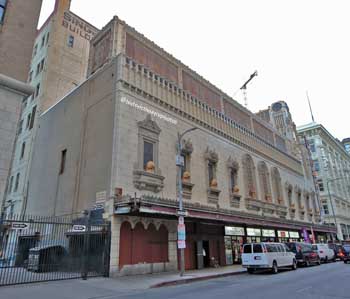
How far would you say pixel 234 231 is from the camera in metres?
26.4

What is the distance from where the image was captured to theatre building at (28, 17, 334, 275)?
18.4 m

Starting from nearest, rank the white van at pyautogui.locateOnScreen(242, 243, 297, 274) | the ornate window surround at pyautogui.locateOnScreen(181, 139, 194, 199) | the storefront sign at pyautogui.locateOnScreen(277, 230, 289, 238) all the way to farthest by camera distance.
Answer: the white van at pyautogui.locateOnScreen(242, 243, 297, 274)
the ornate window surround at pyautogui.locateOnScreen(181, 139, 194, 199)
the storefront sign at pyautogui.locateOnScreen(277, 230, 289, 238)

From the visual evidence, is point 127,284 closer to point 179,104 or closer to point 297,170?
point 179,104

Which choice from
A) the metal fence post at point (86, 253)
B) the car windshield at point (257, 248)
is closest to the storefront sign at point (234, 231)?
the car windshield at point (257, 248)

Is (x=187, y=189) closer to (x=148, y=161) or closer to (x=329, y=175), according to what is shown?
(x=148, y=161)

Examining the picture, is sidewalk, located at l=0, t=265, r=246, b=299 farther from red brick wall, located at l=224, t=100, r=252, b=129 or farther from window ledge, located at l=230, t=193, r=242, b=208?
red brick wall, located at l=224, t=100, r=252, b=129

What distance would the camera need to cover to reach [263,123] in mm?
39906

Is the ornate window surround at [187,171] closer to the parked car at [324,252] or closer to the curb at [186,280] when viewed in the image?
the curb at [186,280]

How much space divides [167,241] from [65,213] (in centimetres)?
773

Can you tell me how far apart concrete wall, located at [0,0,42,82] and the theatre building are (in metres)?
6.83

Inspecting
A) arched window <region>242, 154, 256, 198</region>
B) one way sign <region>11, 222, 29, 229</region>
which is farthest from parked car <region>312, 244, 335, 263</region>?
one way sign <region>11, 222, 29, 229</region>

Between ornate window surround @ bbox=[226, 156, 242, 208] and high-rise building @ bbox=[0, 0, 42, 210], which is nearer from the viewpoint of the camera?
high-rise building @ bbox=[0, 0, 42, 210]

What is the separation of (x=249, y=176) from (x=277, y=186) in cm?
767

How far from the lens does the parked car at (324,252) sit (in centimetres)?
2748
